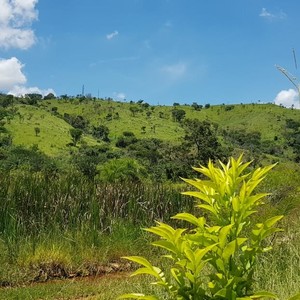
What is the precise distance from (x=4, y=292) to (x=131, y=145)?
57.8 m

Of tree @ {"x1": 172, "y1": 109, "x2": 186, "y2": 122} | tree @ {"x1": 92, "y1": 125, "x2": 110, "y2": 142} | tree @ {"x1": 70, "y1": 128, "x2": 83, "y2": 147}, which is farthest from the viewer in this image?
tree @ {"x1": 172, "y1": 109, "x2": 186, "y2": 122}

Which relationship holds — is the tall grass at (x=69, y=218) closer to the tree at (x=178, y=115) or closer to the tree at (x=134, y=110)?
the tree at (x=134, y=110)

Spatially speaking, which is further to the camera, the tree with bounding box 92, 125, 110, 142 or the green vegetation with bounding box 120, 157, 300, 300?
the tree with bounding box 92, 125, 110, 142

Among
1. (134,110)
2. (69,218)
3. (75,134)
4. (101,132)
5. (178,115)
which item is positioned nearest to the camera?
(69,218)

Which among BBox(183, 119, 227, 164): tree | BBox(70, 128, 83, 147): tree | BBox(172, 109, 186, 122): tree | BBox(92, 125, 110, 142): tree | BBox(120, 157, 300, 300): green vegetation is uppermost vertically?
BBox(172, 109, 186, 122): tree

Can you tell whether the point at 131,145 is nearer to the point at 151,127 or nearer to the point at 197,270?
the point at 151,127

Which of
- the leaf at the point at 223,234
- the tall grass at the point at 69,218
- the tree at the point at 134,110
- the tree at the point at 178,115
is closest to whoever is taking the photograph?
the leaf at the point at 223,234

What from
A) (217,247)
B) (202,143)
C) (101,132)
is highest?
(101,132)

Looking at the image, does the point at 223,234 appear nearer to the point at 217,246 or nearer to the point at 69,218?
the point at 217,246

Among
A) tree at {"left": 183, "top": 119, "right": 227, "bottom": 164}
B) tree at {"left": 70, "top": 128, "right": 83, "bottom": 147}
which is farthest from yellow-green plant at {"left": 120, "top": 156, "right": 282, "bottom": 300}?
tree at {"left": 70, "top": 128, "right": 83, "bottom": 147}

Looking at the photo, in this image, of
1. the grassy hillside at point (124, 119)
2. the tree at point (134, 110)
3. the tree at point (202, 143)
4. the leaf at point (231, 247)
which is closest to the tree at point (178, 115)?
the grassy hillside at point (124, 119)

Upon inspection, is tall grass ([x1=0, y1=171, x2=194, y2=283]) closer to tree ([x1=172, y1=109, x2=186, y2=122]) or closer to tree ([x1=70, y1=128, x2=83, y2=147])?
tree ([x1=70, y1=128, x2=83, y2=147])

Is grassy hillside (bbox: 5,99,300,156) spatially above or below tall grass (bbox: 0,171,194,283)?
above

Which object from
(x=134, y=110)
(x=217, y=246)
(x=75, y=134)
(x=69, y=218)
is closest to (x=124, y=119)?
(x=134, y=110)
